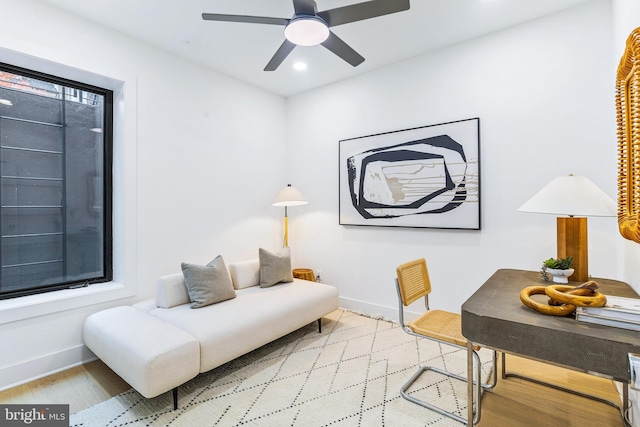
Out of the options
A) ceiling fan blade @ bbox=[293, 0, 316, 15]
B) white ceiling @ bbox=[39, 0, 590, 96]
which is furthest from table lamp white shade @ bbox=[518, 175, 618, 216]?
ceiling fan blade @ bbox=[293, 0, 316, 15]

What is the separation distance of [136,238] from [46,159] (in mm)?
939

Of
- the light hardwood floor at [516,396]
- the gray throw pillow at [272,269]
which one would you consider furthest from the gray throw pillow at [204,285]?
the light hardwood floor at [516,396]

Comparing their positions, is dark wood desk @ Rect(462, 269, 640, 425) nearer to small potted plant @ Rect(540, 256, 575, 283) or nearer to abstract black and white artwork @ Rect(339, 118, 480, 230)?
small potted plant @ Rect(540, 256, 575, 283)

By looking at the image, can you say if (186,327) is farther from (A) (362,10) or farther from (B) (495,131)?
(B) (495,131)

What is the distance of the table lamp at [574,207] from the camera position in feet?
5.70

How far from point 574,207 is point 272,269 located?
2546mm

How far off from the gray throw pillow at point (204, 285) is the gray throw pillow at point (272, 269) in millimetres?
515

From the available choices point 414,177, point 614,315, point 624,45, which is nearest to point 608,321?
point 614,315

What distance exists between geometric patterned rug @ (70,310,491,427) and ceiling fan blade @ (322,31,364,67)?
243 centimetres

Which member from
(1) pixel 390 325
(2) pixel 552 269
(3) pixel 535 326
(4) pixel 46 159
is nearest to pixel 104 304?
(4) pixel 46 159

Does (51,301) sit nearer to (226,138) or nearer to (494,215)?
(226,138)

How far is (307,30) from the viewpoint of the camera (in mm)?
2074

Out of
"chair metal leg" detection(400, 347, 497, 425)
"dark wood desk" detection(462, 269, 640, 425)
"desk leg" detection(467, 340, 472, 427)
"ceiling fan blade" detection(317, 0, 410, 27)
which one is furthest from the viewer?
"ceiling fan blade" detection(317, 0, 410, 27)

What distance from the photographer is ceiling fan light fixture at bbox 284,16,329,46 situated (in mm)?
1998
